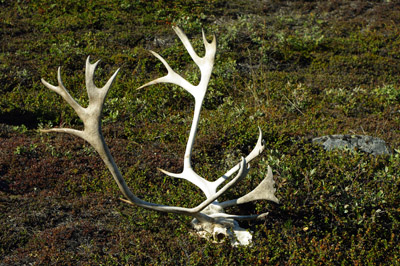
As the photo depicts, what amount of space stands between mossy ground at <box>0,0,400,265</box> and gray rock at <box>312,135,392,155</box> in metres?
0.23

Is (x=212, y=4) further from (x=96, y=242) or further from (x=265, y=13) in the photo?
(x=96, y=242)

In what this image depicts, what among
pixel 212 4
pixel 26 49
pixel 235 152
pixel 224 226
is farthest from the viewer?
pixel 212 4

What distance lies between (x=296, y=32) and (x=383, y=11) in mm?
4519

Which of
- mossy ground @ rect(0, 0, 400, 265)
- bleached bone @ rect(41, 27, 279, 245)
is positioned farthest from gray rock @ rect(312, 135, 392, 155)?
bleached bone @ rect(41, 27, 279, 245)

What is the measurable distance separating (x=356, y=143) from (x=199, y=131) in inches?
110

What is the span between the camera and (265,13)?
15.5 meters

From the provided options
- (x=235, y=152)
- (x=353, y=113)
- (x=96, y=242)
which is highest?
(x=96, y=242)

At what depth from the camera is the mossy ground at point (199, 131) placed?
4559 mm

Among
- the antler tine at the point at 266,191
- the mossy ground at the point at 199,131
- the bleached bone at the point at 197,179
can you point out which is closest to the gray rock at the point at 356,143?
the mossy ground at the point at 199,131

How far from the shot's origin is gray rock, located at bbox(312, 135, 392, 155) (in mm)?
6602

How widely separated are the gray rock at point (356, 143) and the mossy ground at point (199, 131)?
0.23 meters

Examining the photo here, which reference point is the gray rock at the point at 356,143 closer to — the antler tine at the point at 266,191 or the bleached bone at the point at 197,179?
the bleached bone at the point at 197,179

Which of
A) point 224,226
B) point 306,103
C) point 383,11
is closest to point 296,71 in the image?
point 306,103

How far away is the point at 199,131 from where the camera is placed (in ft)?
24.4
